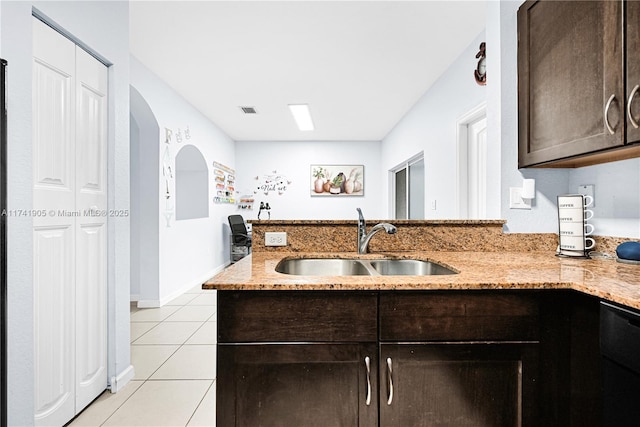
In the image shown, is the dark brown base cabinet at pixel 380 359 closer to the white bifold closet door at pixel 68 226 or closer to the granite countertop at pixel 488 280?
the granite countertop at pixel 488 280

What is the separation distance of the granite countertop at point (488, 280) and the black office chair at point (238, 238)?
15.8 ft

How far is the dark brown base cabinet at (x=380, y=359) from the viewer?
1.09 m

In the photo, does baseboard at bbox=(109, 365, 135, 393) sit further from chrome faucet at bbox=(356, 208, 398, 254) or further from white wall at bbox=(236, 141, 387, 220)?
white wall at bbox=(236, 141, 387, 220)

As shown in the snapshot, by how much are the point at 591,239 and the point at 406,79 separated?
2.80 metres

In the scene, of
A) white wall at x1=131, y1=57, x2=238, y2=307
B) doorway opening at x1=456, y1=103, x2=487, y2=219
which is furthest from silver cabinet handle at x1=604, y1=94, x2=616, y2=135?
white wall at x1=131, y1=57, x2=238, y2=307

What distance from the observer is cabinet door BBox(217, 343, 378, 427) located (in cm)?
109

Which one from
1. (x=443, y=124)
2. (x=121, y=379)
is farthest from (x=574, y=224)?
(x=121, y=379)

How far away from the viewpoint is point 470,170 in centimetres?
326

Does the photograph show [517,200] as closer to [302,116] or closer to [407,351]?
[407,351]

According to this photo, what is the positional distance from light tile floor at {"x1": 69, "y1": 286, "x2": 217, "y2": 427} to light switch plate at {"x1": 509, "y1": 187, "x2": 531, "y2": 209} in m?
1.86

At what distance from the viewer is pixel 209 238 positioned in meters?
5.56

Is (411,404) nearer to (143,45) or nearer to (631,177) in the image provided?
(631,177)

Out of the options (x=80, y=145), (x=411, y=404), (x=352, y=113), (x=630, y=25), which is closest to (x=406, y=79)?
(x=352, y=113)

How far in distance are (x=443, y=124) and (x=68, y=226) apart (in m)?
3.30
